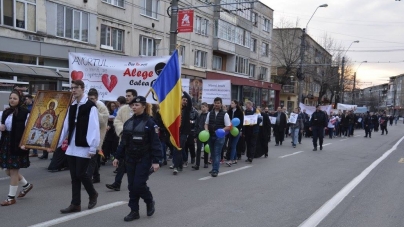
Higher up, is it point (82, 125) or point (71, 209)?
point (82, 125)

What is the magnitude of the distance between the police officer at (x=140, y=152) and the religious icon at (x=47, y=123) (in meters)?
1.27

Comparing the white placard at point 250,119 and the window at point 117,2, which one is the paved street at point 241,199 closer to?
the white placard at point 250,119

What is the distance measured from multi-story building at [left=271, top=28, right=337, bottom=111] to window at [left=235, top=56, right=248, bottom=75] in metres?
6.11

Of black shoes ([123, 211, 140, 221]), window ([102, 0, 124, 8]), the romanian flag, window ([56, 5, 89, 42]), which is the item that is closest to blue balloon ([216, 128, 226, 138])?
the romanian flag

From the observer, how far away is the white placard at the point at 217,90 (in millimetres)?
15344

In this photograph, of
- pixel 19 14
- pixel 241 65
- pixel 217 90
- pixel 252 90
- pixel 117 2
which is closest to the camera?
pixel 217 90

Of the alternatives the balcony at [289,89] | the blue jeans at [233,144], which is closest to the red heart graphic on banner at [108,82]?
the blue jeans at [233,144]

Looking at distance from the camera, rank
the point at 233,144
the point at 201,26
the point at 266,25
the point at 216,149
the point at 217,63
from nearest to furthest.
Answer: the point at 216,149
the point at 233,144
the point at 201,26
the point at 217,63
the point at 266,25

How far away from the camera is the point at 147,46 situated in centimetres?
2870

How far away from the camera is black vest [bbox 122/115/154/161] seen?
5828 mm

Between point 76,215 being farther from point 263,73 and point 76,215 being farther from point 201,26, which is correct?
point 263,73

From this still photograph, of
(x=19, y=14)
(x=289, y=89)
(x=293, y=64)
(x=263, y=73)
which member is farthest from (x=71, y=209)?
(x=289, y=89)

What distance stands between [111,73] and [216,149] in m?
3.64

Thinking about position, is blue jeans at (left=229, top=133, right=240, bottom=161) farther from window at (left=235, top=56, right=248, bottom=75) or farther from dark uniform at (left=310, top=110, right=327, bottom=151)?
window at (left=235, top=56, right=248, bottom=75)
